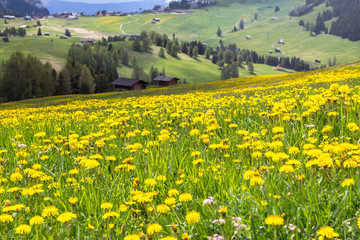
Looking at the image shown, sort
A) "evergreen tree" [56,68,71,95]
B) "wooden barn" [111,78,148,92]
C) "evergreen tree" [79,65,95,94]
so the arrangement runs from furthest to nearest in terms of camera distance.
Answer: "wooden barn" [111,78,148,92] < "evergreen tree" [79,65,95,94] < "evergreen tree" [56,68,71,95]

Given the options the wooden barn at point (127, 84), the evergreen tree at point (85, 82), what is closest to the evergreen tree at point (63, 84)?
the evergreen tree at point (85, 82)

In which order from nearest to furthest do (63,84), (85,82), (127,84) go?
(63,84)
(85,82)
(127,84)

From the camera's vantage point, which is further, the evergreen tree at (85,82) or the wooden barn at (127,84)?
the wooden barn at (127,84)

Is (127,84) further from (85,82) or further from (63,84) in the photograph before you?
(63,84)

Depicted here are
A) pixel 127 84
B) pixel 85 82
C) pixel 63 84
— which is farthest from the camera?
pixel 127 84

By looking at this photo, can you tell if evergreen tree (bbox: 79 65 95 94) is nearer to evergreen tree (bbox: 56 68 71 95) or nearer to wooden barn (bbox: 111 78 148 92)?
evergreen tree (bbox: 56 68 71 95)

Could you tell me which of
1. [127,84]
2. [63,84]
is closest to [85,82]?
[63,84]

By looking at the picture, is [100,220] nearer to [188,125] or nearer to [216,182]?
[216,182]

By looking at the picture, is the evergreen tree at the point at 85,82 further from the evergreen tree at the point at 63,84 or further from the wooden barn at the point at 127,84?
the wooden barn at the point at 127,84

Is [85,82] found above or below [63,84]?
above

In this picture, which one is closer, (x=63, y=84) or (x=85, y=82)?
(x=63, y=84)

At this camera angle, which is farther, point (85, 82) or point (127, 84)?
point (127, 84)

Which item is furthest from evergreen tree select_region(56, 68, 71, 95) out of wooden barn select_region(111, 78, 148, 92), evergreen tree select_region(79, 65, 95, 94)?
wooden barn select_region(111, 78, 148, 92)

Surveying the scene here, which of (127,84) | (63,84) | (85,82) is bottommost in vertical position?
(127,84)
